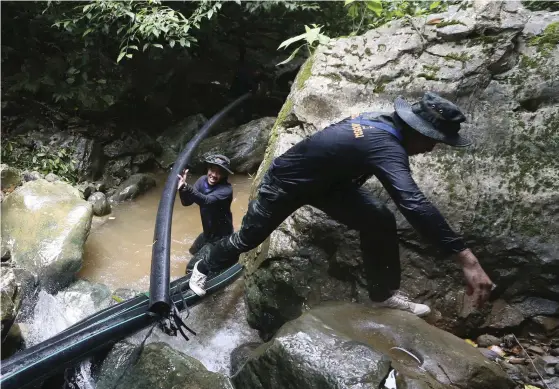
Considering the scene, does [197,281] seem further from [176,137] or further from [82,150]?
[176,137]

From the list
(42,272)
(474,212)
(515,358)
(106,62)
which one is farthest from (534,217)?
(106,62)

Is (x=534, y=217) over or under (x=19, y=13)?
under

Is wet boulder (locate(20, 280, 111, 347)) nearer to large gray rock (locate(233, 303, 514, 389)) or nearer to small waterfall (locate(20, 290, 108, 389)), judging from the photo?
small waterfall (locate(20, 290, 108, 389))

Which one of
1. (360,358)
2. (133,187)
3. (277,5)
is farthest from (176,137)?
(360,358)

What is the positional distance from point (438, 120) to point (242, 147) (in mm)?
5911

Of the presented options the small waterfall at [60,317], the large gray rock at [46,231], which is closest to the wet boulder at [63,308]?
the small waterfall at [60,317]

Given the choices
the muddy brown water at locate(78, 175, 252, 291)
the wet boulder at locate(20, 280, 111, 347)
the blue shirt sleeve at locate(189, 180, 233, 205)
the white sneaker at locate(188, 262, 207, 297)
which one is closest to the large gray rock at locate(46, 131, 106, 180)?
the muddy brown water at locate(78, 175, 252, 291)

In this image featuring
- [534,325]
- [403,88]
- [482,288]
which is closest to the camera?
[482,288]

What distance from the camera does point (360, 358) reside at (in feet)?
7.97

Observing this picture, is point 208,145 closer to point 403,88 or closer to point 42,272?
point 42,272

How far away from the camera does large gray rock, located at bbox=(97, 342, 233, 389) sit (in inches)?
119

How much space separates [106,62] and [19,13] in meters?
1.63

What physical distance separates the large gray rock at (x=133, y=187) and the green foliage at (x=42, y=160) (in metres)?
0.81

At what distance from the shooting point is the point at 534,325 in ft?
10.8
